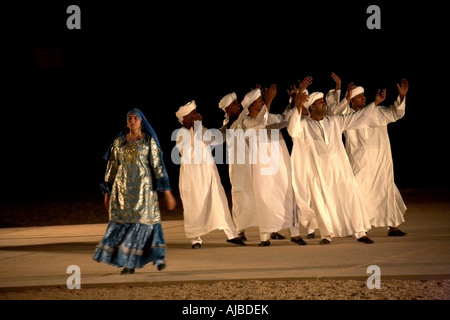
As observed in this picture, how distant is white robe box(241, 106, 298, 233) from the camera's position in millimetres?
11523

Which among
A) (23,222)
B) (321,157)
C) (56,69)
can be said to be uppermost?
(56,69)

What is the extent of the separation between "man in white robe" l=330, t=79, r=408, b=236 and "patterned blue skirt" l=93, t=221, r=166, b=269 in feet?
11.9

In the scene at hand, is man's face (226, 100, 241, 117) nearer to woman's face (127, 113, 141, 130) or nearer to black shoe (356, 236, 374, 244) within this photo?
black shoe (356, 236, 374, 244)

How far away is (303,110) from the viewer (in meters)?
11.7

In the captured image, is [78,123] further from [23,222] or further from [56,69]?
[23,222]

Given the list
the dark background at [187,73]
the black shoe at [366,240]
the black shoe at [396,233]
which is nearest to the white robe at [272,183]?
the black shoe at [366,240]

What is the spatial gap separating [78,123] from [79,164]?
2932 millimetres

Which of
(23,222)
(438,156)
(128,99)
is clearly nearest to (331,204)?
(23,222)

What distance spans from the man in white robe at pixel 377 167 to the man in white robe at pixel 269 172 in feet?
3.26

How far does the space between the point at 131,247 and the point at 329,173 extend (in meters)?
3.29

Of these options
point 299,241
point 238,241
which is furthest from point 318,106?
point 238,241

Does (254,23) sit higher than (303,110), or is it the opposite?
(254,23)

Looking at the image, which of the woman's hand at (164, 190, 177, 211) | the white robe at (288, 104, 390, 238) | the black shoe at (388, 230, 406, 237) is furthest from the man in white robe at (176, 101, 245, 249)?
the woman's hand at (164, 190, 177, 211)

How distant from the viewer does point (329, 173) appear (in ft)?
37.8
